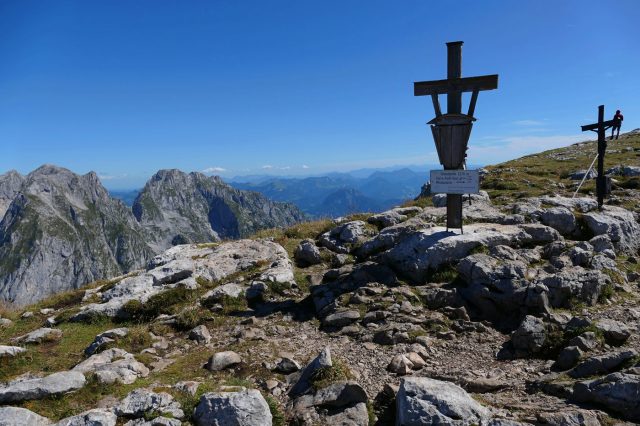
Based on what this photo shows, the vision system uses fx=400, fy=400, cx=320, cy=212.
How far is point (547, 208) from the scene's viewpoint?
→ 58.8 feet

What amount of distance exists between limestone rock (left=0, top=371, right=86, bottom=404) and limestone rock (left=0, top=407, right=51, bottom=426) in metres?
0.54

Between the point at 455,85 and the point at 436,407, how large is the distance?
11.5 m

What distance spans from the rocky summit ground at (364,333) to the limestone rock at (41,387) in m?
0.03

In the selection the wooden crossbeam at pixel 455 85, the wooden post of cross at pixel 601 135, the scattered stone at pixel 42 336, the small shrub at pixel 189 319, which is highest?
the wooden crossbeam at pixel 455 85

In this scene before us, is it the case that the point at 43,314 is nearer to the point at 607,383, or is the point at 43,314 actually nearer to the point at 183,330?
the point at 183,330

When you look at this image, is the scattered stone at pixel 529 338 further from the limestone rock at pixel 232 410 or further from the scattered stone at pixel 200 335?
the scattered stone at pixel 200 335

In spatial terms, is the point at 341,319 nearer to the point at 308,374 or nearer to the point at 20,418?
the point at 308,374

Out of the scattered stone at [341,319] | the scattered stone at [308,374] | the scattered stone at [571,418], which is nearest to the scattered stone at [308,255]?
the scattered stone at [341,319]

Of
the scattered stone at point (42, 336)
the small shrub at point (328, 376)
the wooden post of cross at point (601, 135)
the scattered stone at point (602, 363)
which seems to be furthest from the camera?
the wooden post of cross at point (601, 135)

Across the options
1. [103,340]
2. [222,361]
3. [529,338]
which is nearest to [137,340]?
[103,340]

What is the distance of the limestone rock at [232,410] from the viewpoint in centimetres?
677

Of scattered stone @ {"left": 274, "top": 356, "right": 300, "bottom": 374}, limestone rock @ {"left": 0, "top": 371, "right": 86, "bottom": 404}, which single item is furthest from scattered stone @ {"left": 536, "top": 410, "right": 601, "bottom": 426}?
limestone rock @ {"left": 0, "top": 371, "right": 86, "bottom": 404}

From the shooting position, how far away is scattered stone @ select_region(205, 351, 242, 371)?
9.26 m

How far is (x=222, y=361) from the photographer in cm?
938
